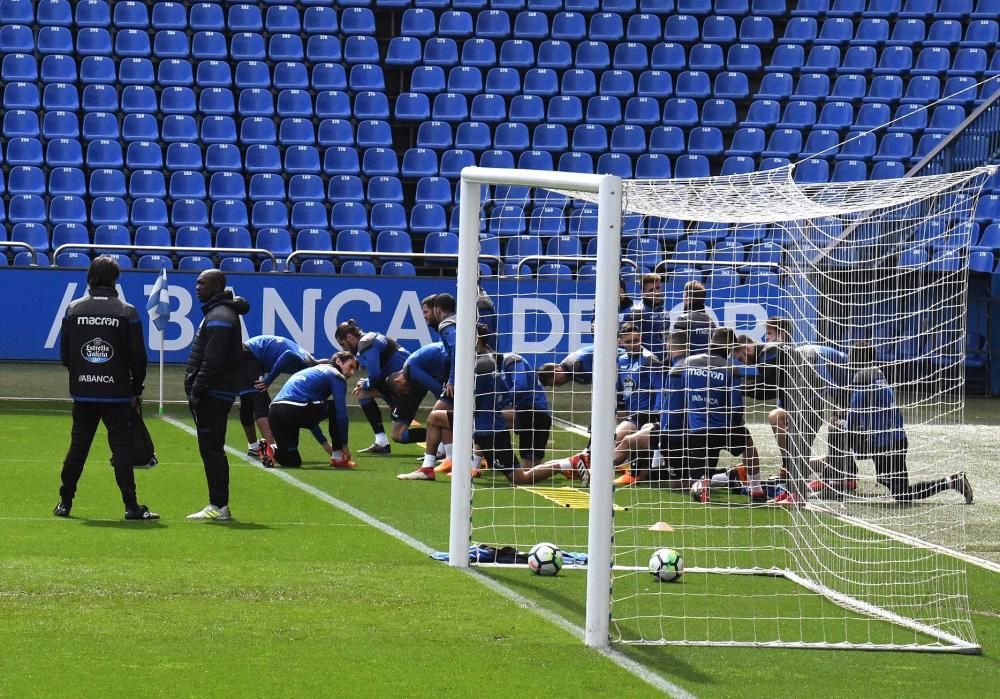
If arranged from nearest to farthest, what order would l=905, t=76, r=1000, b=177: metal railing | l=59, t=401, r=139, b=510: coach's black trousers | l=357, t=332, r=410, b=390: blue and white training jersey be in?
1. l=59, t=401, r=139, b=510: coach's black trousers
2. l=357, t=332, r=410, b=390: blue and white training jersey
3. l=905, t=76, r=1000, b=177: metal railing

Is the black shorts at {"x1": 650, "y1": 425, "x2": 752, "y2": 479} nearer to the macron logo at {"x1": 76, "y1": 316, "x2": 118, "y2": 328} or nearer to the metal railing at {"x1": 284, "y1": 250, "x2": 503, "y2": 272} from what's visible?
the macron logo at {"x1": 76, "y1": 316, "x2": 118, "y2": 328}

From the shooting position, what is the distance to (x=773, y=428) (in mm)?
10336

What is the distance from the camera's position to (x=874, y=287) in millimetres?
9656

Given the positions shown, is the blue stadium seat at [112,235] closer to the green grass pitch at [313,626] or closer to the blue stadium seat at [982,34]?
the green grass pitch at [313,626]

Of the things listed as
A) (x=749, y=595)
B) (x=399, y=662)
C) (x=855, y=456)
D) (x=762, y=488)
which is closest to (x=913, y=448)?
(x=762, y=488)

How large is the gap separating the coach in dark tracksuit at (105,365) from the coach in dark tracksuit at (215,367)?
1.38 ft

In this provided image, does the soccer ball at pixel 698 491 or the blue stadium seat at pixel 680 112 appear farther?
the blue stadium seat at pixel 680 112

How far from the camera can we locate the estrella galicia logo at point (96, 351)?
32.6 feet

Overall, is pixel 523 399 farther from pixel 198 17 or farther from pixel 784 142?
pixel 198 17

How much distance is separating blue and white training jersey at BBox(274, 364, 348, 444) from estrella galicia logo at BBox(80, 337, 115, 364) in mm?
3785

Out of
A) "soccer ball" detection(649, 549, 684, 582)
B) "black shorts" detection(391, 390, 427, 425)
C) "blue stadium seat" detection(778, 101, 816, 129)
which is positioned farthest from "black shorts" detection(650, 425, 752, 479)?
"blue stadium seat" detection(778, 101, 816, 129)

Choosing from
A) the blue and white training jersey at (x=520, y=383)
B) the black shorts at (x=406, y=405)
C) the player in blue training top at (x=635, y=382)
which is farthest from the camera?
the black shorts at (x=406, y=405)

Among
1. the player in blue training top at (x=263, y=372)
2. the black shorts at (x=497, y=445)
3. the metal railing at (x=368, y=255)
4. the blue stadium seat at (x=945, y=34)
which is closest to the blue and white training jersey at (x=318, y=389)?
the player in blue training top at (x=263, y=372)

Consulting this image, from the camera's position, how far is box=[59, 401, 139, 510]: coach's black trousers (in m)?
10.0
